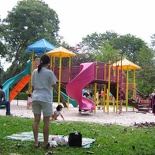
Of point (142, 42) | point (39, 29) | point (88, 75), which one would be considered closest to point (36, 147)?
point (88, 75)

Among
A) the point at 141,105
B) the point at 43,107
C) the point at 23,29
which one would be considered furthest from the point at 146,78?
the point at 43,107

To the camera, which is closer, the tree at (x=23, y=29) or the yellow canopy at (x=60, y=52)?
the yellow canopy at (x=60, y=52)

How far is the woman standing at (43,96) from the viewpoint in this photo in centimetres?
564

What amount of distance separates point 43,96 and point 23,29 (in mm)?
36256

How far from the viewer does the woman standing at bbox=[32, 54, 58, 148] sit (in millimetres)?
5637

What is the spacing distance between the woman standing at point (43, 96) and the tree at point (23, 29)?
1333 inches

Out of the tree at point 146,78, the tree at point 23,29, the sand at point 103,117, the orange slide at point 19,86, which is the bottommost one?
the sand at point 103,117

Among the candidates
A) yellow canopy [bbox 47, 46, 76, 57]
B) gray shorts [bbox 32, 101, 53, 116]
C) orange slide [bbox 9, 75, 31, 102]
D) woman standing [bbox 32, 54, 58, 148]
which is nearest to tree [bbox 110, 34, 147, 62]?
orange slide [bbox 9, 75, 31, 102]

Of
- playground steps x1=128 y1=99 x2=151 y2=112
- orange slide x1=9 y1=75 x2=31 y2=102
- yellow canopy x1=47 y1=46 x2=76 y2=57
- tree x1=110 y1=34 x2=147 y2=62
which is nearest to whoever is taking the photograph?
yellow canopy x1=47 y1=46 x2=76 y2=57

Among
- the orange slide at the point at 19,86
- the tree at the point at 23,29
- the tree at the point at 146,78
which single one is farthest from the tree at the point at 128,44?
the orange slide at the point at 19,86

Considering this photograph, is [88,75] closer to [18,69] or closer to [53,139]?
[53,139]

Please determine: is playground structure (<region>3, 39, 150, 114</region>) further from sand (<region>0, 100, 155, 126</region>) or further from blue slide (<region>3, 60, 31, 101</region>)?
sand (<region>0, 100, 155, 126</region>)

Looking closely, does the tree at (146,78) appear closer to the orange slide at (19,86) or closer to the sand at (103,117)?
the orange slide at (19,86)

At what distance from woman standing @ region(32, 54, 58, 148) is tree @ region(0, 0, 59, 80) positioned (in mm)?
33856
